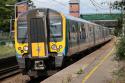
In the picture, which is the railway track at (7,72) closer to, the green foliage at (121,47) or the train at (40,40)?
the train at (40,40)

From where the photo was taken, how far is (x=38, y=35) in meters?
18.1

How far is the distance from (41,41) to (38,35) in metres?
0.28

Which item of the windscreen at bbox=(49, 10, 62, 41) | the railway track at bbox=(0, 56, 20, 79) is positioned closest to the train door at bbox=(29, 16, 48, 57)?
the windscreen at bbox=(49, 10, 62, 41)

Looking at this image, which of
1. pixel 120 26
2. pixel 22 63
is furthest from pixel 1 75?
pixel 120 26

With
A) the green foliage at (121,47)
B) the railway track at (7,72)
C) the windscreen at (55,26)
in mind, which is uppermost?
the windscreen at (55,26)

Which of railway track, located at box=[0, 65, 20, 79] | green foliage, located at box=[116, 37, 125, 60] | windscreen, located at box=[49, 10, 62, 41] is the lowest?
railway track, located at box=[0, 65, 20, 79]

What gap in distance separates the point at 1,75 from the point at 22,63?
3425 millimetres

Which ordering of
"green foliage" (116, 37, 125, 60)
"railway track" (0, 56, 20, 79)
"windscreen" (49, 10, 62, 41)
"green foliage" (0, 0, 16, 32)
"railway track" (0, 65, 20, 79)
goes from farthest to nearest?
"green foliage" (0, 0, 16, 32) → "railway track" (0, 56, 20, 79) → "railway track" (0, 65, 20, 79) → "windscreen" (49, 10, 62, 41) → "green foliage" (116, 37, 125, 60)

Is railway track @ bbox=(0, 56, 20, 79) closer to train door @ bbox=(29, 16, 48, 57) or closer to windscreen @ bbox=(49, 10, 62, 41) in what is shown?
train door @ bbox=(29, 16, 48, 57)

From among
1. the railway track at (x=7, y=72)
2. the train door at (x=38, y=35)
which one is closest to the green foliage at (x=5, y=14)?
the railway track at (x=7, y=72)

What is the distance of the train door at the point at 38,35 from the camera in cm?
1797

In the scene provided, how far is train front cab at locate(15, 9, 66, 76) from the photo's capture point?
1788 cm

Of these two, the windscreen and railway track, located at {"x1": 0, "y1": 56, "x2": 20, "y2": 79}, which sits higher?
the windscreen

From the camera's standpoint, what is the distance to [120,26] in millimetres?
19062
